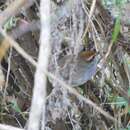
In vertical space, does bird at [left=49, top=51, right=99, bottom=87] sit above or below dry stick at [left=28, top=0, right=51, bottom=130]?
below

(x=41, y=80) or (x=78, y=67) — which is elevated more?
(x=41, y=80)

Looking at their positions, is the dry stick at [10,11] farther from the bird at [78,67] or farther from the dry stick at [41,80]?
the bird at [78,67]

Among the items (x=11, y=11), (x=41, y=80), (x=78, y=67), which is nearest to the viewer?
(x=41, y=80)

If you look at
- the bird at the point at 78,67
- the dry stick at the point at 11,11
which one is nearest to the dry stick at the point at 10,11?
the dry stick at the point at 11,11

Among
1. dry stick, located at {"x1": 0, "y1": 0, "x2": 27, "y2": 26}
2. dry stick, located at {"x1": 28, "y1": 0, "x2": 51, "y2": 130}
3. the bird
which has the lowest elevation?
the bird

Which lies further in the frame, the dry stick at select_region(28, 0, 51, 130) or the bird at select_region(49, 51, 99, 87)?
the bird at select_region(49, 51, 99, 87)

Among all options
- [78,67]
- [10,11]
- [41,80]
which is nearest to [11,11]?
[10,11]

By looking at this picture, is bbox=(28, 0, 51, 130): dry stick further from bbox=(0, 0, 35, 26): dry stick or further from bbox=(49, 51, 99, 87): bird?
bbox=(49, 51, 99, 87): bird

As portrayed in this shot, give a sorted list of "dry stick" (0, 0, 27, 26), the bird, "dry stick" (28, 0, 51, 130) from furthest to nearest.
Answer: the bird, "dry stick" (0, 0, 27, 26), "dry stick" (28, 0, 51, 130)

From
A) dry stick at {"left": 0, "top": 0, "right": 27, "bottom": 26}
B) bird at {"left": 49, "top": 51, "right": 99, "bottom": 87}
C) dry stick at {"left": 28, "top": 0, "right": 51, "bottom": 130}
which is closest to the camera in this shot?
dry stick at {"left": 28, "top": 0, "right": 51, "bottom": 130}

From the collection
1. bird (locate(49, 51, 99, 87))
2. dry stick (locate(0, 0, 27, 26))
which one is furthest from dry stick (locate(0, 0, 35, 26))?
bird (locate(49, 51, 99, 87))

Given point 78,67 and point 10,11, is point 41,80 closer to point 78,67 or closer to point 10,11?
point 10,11

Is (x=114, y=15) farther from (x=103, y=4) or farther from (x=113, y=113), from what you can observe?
(x=113, y=113)

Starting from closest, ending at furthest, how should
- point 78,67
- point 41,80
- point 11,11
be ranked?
point 41,80
point 11,11
point 78,67
